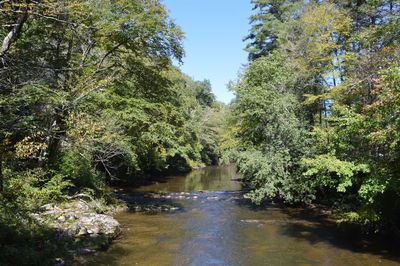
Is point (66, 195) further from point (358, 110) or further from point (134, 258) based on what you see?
point (358, 110)

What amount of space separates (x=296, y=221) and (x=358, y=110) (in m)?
6.20

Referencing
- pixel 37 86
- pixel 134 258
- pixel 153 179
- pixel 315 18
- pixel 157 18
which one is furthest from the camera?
pixel 153 179

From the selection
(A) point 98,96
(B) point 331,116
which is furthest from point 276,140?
(A) point 98,96

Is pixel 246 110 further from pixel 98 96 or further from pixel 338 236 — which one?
pixel 338 236

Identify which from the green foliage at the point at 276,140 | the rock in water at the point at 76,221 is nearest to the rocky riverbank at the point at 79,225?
the rock in water at the point at 76,221

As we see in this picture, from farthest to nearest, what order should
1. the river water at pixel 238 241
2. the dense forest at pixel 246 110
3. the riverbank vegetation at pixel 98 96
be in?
the riverbank vegetation at pixel 98 96 < the river water at pixel 238 241 < the dense forest at pixel 246 110

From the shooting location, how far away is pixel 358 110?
15.3 metres

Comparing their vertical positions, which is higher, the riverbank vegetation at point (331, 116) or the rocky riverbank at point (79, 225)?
the riverbank vegetation at point (331, 116)

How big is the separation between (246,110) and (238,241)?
35.8 feet

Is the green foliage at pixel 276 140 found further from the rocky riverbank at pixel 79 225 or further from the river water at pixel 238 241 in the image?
the rocky riverbank at pixel 79 225

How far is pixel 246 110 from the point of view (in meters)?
23.9

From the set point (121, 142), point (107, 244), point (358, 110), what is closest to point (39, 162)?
point (121, 142)

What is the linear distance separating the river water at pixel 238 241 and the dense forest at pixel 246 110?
118 centimetres

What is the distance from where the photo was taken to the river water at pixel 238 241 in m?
12.3
